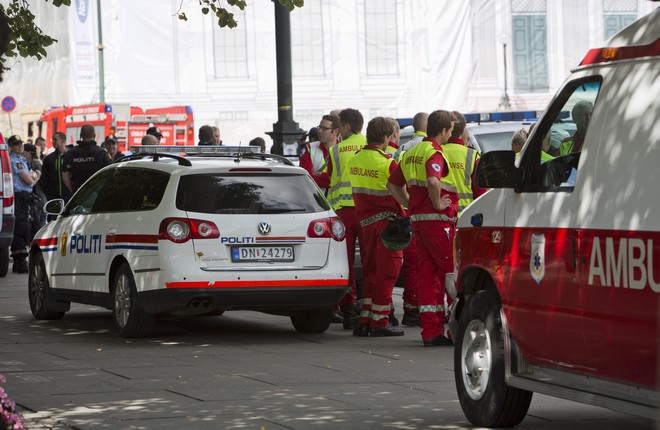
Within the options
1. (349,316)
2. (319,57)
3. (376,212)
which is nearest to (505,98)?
(319,57)

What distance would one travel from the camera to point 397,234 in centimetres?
1148

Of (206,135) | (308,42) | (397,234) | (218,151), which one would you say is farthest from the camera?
(308,42)

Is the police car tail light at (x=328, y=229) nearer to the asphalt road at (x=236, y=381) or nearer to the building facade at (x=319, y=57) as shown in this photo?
the asphalt road at (x=236, y=381)

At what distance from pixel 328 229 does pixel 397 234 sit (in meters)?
0.57

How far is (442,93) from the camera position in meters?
48.4

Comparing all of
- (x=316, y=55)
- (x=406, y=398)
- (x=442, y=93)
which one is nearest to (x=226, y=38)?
(x=316, y=55)

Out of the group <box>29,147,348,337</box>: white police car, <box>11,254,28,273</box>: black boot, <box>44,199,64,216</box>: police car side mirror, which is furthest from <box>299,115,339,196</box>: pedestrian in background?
<box>11,254,28,273</box>: black boot

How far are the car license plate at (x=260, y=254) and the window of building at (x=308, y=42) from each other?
37443 mm

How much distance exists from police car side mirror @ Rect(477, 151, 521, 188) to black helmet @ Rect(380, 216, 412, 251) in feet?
13.2

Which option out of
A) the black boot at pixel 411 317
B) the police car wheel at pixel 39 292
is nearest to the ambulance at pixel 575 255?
the black boot at pixel 411 317

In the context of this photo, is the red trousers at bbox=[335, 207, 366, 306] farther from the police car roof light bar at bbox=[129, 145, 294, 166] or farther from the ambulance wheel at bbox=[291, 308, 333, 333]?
the police car roof light bar at bbox=[129, 145, 294, 166]

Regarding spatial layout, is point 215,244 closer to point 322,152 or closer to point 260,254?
point 260,254

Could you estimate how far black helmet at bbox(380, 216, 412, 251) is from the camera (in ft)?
37.5

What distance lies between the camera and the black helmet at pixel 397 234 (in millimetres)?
11438
